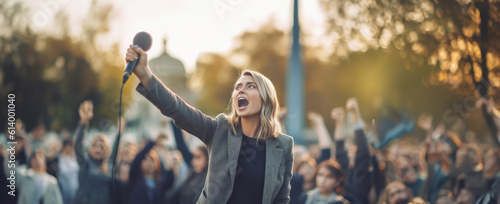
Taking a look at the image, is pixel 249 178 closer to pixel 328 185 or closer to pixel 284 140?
pixel 284 140

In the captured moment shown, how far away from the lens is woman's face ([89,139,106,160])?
17.8 ft

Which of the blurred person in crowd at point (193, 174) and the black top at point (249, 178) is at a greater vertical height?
the black top at point (249, 178)

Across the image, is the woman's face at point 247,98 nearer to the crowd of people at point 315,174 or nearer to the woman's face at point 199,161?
the crowd of people at point 315,174

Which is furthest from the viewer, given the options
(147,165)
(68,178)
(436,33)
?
(436,33)

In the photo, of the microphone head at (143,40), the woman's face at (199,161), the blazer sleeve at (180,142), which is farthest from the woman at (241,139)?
the woman's face at (199,161)

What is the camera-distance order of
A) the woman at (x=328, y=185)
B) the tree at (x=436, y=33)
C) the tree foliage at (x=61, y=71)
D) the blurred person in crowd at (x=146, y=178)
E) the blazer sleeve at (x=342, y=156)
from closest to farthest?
the woman at (x=328, y=185) < the blazer sleeve at (x=342, y=156) < the blurred person in crowd at (x=146, y=178) < the tree at (x=436, y=33) < the tree foliage at (x=61, y=71)

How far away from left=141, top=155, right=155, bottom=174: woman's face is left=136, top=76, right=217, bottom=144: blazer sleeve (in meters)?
3.00

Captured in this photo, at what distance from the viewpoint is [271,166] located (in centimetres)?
265

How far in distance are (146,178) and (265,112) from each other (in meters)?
3.05

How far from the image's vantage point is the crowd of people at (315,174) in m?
4.74

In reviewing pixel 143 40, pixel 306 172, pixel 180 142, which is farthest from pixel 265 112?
pixel 306 172

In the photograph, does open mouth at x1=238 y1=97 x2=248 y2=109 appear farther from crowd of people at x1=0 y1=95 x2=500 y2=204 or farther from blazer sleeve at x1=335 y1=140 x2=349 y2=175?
blazer sleeve at x1=335 y1=140 x2=349 y2=175

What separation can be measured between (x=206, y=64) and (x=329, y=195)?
2387cm

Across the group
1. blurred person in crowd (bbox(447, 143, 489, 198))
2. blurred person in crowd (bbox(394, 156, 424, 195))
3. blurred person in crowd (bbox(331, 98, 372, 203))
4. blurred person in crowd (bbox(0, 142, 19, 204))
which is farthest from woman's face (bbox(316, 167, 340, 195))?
blurred person in crowd (bbox(0, 142, 19, 204))
